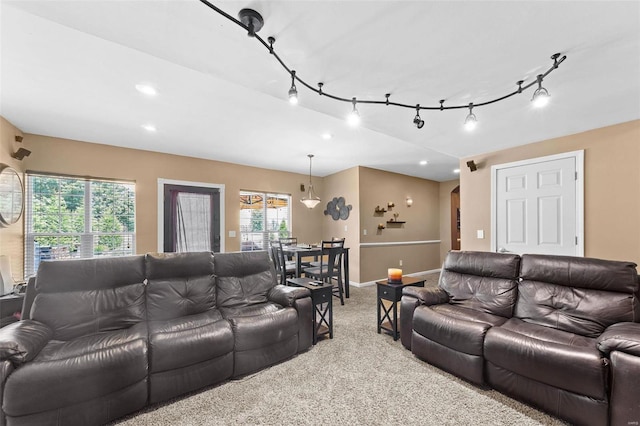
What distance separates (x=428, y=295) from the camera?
2744 millimetres

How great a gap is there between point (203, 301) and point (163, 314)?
348 mm

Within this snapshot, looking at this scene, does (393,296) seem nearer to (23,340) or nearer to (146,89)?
(23,340)

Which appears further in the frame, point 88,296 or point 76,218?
point 76,218

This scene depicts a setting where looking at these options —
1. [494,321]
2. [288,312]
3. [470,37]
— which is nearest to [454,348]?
[494,321]

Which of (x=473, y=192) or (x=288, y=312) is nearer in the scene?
(x=288, y=312)

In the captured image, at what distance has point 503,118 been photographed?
290 centimetres

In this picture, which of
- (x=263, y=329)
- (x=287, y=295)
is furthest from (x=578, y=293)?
(x=263, y=329)

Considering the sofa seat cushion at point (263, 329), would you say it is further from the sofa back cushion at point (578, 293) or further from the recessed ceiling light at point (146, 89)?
the recessed ceiling light at point (146, 89)

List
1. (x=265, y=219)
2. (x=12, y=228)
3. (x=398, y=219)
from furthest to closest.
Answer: (x=398, y=219) → (x=265, y=219) → (x=12, y=228)

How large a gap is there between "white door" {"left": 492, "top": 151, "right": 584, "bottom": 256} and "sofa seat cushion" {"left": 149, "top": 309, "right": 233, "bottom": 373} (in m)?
3.89

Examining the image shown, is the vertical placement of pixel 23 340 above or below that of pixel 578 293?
below

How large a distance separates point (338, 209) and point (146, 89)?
14.5 ft

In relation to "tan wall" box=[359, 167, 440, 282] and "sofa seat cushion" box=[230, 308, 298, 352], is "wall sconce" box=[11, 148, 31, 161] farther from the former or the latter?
"tan wall" box=[359, 167, 440, 282]

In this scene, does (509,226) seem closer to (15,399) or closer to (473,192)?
(473,192)
